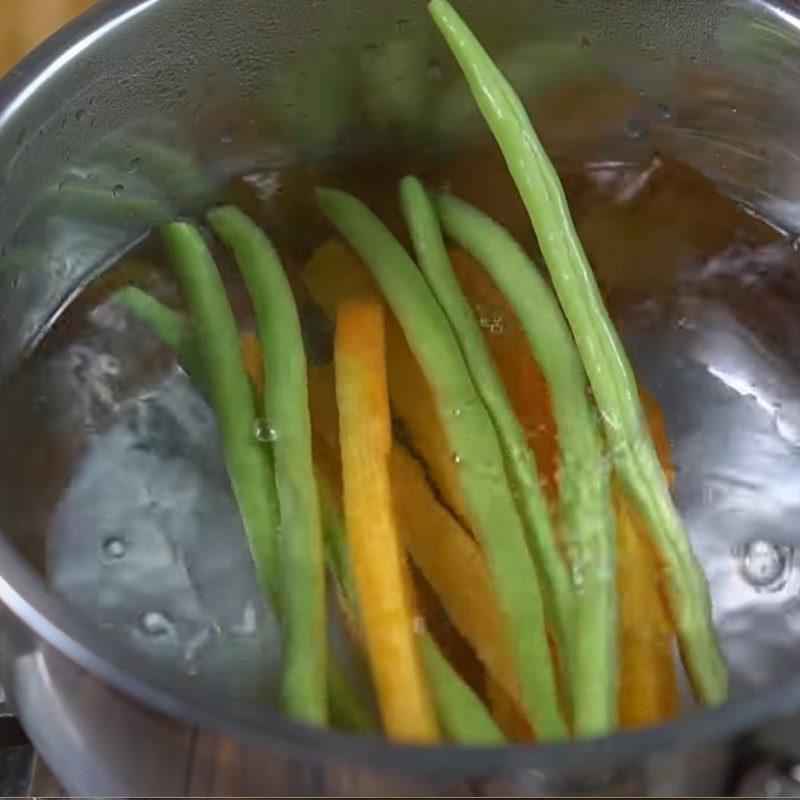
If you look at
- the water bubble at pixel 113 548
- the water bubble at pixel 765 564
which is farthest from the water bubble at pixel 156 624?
the water bubble at pixel 765 564

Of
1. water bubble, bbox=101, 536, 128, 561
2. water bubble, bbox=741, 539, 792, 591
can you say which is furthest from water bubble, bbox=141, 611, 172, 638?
water bubble, bbox=741, 539, 792, 591

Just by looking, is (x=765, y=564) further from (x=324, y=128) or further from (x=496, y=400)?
(x=324, y=128)

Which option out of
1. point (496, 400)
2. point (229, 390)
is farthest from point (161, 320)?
point (496, 400)

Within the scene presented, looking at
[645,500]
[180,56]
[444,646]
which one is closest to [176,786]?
[444,646]

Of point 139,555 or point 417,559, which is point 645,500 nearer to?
point 417,559

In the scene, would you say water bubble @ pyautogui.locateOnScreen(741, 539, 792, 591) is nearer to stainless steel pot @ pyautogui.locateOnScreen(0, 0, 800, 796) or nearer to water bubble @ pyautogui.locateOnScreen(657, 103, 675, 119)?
stainless steel pot @ pyautogui.locateOnScreen(0, 0, 800, 796)

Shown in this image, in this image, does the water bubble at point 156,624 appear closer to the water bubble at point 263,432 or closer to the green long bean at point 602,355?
the water bubble at point 263,432

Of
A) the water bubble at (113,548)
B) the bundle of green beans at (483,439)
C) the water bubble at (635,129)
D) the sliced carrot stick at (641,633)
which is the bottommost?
the sliced carrot stick at (641,633)
